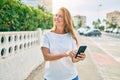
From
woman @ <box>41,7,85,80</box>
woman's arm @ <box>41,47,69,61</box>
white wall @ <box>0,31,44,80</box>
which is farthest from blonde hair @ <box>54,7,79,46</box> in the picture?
white wall @ <box>0,31,44,80</box>

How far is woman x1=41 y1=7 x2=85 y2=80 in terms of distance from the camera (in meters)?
3.75

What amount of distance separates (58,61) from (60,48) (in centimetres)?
15

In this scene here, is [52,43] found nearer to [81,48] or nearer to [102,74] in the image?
[81,48]

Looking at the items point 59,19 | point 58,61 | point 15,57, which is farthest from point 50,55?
point 15,57

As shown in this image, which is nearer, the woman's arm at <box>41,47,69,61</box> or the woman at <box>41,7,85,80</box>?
the woman's arm at <box>41,47,69,61</box>

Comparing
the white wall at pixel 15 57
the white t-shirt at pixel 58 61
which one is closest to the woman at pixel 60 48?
the white t-shirt at pixel 58 61

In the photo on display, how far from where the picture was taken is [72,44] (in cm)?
389

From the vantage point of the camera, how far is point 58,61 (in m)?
3.76

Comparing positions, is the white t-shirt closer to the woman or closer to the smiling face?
the woman

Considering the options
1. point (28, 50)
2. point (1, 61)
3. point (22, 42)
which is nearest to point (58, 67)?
point (1, 61)

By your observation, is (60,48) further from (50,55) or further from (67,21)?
(67,21)

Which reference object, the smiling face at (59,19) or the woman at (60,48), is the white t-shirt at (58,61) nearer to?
the woman at (60,48)

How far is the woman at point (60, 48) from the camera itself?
3.75 m

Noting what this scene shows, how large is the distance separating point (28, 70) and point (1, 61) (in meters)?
3.27
